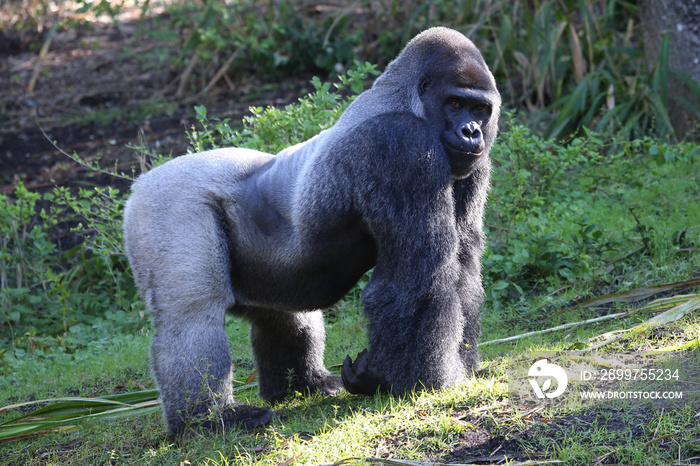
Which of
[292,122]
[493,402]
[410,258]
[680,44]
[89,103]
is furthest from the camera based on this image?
[89,103]

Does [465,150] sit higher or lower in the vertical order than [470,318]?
higher

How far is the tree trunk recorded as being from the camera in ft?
23.1

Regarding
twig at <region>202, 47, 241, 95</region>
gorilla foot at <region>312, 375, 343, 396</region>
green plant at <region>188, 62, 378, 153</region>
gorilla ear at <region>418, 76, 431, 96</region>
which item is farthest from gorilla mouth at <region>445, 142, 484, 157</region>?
twig at <region>202, 47, 241, 95</region>

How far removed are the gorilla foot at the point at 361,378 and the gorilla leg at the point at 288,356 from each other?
483mm

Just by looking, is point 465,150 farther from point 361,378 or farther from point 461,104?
point 361,378

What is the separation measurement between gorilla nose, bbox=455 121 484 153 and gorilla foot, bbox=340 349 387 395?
3.62 ft

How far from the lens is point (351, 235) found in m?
3.61

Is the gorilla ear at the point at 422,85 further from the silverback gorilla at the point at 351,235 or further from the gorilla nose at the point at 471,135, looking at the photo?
the gorilla nose at the point at 471,135

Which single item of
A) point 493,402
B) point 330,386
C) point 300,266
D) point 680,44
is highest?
point 680,44

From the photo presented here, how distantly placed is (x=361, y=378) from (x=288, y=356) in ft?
2.22

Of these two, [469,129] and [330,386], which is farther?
[330,386]

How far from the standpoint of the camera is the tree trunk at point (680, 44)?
7.03 m

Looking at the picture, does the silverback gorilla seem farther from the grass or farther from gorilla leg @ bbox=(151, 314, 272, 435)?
the grass

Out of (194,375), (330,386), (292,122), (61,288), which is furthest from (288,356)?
(61,288)
